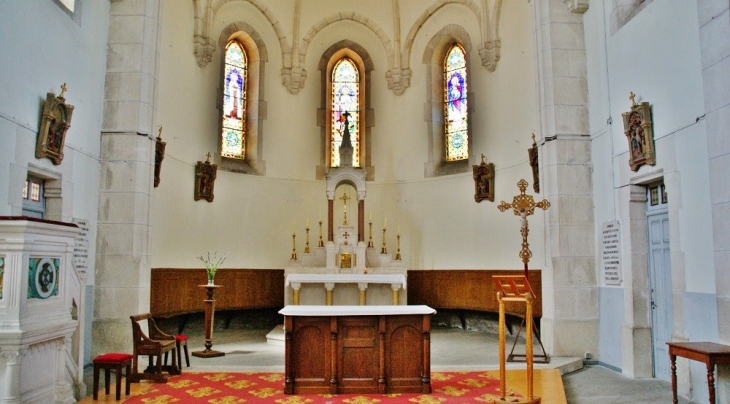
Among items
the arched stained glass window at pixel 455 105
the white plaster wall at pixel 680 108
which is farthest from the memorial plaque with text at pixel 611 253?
the arched stained glass window at pixel 455 105

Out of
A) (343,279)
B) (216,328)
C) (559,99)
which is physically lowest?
(216,328)

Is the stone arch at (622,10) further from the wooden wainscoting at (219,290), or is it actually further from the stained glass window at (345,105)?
the wooden wainscoting at (219,290)

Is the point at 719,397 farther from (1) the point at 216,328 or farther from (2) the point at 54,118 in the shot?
(1) the point at 216,328

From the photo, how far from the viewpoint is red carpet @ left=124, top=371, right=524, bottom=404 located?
5.86 meters

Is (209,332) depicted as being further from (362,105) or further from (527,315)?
(362,105)

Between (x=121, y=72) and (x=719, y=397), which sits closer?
(x=719, y=397)

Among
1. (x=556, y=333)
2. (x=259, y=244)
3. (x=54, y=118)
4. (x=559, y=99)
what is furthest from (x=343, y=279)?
(x=54, y=118)

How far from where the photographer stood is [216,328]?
11.7 metres

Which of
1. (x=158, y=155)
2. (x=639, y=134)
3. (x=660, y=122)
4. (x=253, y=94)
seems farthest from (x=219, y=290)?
(x=660, y=122)

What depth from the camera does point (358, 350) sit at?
635 cm

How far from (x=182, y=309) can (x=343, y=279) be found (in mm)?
2965

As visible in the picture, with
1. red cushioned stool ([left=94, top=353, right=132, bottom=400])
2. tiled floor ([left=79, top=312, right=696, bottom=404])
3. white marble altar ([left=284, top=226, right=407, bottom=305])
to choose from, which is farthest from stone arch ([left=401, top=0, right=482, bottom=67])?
red cushioned stool ([left=94, top=353, right=132, bottom=400])

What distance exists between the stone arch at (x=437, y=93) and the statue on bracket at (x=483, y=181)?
811 millimetres

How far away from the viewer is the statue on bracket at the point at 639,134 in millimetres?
7016
